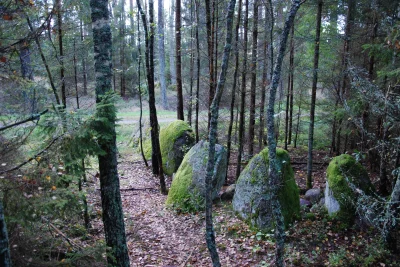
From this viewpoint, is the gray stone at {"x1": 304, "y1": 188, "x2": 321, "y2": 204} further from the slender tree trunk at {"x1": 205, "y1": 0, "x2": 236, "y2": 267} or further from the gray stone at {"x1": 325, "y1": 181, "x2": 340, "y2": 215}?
the slender tree trunk at {"x1": 205, "y1": 0, "x2": 236, "y2": 267}

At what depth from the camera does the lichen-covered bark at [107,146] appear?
14.8ft

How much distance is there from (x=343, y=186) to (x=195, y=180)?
4.43 meters

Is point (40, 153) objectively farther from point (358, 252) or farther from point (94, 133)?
point (358, 252)

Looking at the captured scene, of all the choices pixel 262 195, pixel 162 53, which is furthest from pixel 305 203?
pixel 162 53

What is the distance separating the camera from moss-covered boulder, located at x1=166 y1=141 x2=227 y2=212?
8.90 m

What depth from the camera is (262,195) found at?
7410 mm

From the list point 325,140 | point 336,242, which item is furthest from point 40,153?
point 325,140

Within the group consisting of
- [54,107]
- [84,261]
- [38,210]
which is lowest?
[84,261]

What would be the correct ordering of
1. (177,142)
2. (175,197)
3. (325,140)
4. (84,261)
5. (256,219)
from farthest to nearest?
(325,140) → (177,142) → (175,197) → (256,219) → (84,261)

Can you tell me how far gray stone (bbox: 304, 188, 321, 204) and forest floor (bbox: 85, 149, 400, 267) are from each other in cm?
79

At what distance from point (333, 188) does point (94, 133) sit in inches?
258

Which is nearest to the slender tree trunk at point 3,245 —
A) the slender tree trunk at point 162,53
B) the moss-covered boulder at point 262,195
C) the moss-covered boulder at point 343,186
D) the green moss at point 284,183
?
the moss-covered boulder at point 262,195

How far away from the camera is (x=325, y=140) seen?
1514cm

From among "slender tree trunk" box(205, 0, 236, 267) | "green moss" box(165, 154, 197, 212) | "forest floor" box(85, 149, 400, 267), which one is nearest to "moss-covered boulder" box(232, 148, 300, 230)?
"forest floor" box(85, 149, 400, 267)
